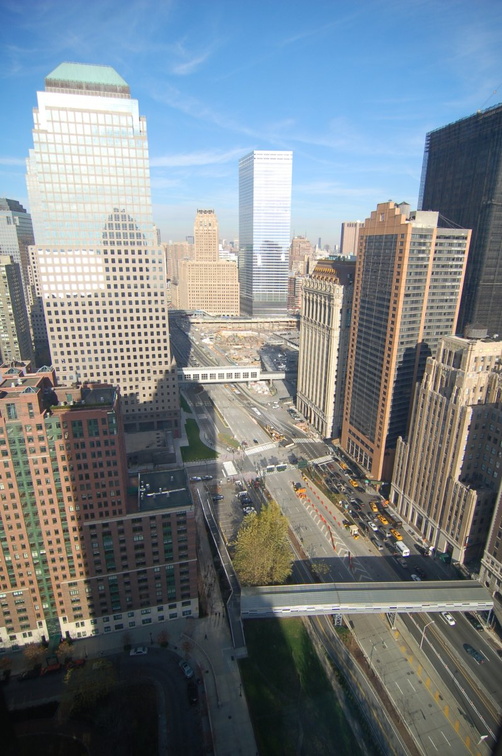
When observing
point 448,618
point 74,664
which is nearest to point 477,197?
point 448,618

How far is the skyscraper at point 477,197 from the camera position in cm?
12788

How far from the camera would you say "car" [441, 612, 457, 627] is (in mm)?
85250

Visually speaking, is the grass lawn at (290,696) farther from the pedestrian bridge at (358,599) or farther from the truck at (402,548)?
the truck at (402,548)

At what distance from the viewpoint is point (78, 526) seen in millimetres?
78062

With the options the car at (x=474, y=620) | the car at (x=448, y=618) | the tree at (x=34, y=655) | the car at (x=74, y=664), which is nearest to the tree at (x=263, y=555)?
the car at (x=448, y=618)

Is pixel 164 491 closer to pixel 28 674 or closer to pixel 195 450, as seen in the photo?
pixel 28 674

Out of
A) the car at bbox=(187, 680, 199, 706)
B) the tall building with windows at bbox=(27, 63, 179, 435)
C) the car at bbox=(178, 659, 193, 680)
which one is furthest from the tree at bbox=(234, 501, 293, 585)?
the tall building with windows at bbox=(27, 63, 179, 435)

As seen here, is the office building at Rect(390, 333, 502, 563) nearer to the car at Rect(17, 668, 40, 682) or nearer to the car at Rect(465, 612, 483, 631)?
the car at Rect(465, 612, 483, 631)

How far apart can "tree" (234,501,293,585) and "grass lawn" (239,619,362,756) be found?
26.5ft

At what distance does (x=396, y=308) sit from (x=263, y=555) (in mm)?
69088

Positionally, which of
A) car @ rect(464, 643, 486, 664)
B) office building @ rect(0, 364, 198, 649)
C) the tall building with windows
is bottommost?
car @ rect(464, 643, 486, 664)

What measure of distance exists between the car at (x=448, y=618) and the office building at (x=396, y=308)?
44.8m

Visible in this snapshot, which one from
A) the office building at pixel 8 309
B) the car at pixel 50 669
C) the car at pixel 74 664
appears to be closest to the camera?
the car at pixel 50 669

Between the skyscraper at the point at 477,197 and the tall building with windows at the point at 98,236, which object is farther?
the skyscraper at the point at 477,197
